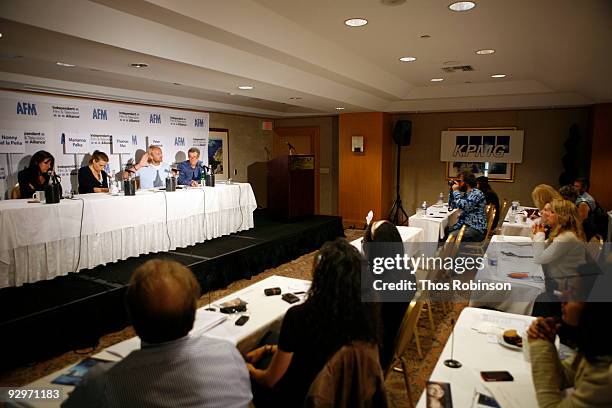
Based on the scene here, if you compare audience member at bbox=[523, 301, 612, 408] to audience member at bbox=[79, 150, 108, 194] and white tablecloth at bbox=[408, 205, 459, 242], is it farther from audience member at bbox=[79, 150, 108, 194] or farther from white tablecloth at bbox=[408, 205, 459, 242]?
audience member at bbox=[79, 150, 108, 194]

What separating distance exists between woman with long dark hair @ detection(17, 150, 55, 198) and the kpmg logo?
273 inches

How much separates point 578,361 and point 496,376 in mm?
329

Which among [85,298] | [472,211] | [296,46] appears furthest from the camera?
[472,211]

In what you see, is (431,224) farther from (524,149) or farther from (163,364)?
(163,364)

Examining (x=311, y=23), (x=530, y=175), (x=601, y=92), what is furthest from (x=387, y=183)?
(x=311, y=23)

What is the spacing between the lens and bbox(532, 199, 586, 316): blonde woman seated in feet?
9.29

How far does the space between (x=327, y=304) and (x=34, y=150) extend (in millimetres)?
5291

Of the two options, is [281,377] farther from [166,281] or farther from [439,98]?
[439,98]

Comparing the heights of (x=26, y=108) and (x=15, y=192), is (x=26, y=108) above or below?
above

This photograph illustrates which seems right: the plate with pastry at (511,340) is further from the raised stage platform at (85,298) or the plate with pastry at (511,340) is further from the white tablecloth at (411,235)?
the raised stage platform at (85,298)

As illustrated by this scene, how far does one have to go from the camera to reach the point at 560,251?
2.94m

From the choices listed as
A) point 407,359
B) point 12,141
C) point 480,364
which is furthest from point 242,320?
point 12,141

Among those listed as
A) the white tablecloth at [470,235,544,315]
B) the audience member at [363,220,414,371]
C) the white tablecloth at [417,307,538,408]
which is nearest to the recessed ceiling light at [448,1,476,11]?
the audience member at [363,220,414,371]

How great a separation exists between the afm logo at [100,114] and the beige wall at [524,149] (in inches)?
219
